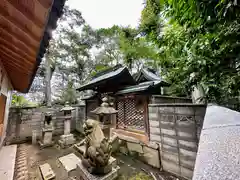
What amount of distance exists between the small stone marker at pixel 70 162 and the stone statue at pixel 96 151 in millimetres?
1330

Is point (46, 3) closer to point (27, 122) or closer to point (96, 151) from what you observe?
point (96, 151)

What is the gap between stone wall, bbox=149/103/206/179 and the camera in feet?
9.18

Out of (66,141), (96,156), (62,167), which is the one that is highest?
(96,156)

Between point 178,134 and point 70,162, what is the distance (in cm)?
354

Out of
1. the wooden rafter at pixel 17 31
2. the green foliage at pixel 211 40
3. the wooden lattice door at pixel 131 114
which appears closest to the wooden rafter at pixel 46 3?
the wooden rafter at pixel 17 31

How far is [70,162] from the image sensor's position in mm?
3838

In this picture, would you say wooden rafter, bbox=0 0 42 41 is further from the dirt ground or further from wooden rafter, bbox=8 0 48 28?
the dirt ground

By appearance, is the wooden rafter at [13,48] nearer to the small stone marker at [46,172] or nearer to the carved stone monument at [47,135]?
the small stone marker at [46,172]

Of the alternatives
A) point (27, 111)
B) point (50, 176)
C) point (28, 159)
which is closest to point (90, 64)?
point (27, 111)

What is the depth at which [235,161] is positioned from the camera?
44cm

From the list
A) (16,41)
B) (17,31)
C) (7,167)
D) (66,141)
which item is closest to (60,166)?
(7,167)

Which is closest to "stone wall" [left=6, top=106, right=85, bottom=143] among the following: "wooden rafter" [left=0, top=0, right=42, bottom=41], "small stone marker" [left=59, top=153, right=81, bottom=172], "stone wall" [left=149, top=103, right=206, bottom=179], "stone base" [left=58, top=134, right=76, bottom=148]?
"stone base" [left=58, top=134, right=76, bottom=148]

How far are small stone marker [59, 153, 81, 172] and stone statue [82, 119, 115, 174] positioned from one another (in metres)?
1.33

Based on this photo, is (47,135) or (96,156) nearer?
(96,156)
